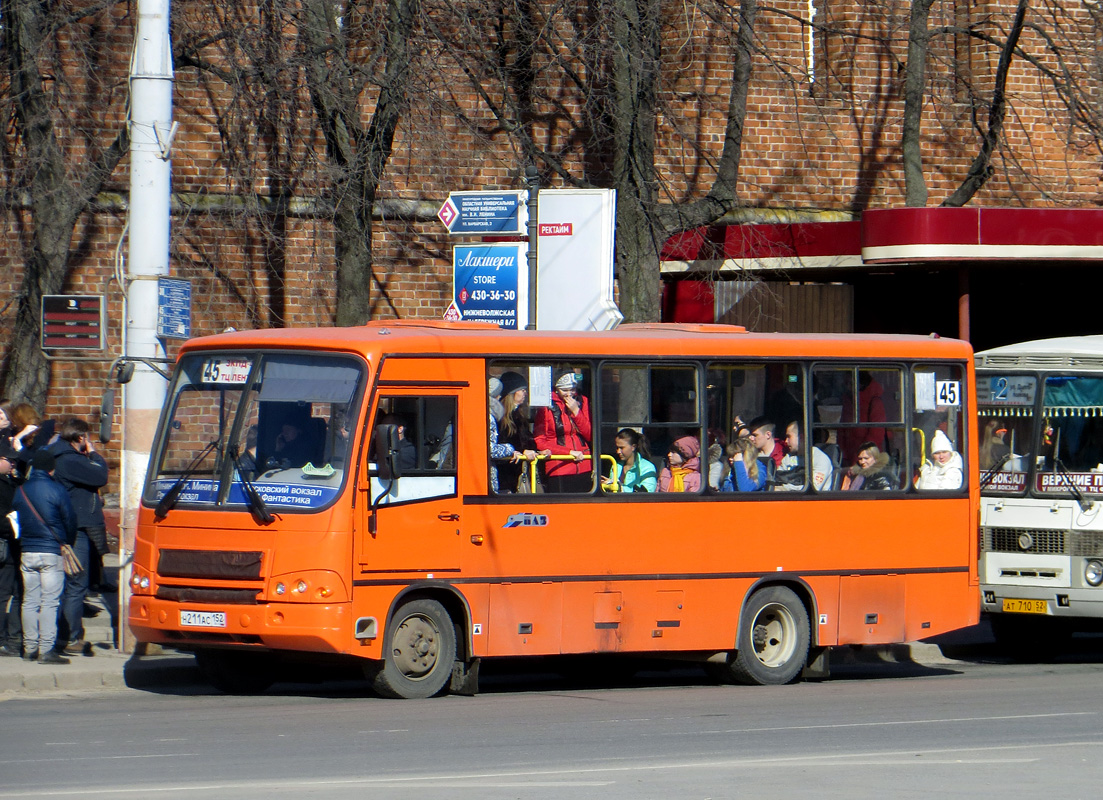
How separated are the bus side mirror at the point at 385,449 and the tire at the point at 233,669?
1.87 meters

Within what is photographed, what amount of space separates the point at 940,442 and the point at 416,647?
4886mm

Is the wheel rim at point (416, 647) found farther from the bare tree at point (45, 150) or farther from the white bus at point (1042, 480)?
the bare tree at point (45, 150)

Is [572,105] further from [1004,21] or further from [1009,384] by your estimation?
[1009,384]

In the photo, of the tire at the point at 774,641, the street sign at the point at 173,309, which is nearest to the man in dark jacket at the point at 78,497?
the street sign at the point at 173,309

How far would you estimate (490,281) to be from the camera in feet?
52.5

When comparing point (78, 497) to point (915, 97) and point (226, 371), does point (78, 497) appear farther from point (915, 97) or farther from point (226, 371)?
point (915, 97)

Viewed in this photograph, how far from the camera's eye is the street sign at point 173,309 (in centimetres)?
1351

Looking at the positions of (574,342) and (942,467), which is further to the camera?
(942,467)

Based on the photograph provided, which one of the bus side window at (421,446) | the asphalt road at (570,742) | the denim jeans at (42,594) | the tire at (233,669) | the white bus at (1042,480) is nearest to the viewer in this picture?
the asphalt road at (570,742)

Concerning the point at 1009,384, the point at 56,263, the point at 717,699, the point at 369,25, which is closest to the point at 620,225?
the point at 369,25

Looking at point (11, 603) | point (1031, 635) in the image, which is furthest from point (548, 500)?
point (1031, 635)

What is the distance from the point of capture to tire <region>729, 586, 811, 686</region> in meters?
13.4

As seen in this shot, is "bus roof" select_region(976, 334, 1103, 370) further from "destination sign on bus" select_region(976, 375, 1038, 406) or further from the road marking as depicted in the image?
the road marking

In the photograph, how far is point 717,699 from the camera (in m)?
12.4
